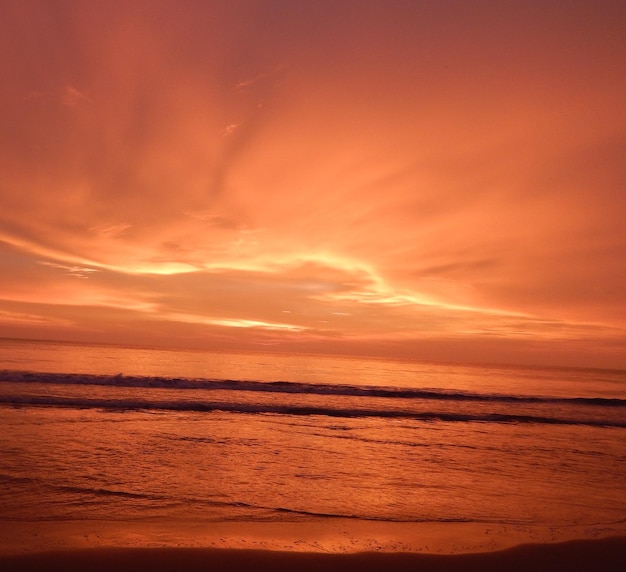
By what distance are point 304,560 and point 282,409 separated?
17247mm

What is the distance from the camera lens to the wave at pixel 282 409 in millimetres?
20141

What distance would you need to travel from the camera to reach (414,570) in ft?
19.5

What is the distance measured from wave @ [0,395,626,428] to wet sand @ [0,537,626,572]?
14755 mm

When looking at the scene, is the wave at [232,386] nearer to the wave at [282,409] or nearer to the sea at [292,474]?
the wave at [282,409]

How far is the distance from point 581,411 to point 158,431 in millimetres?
25755

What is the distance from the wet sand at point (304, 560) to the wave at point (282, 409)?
1476cm

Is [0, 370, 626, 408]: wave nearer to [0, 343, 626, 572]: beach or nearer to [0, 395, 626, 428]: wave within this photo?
[0, 395, 626, 428]: wave

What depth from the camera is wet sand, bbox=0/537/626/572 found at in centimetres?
561

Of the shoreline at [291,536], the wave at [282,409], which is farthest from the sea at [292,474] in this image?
the wave at [282,409]

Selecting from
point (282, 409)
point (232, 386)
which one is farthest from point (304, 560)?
point (232, 386)

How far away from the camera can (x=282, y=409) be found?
23031 millimetres

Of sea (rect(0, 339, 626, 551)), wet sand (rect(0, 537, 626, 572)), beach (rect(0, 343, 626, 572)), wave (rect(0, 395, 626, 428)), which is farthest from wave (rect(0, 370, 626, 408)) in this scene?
wet sand (rect(0, 537, 626, 572))

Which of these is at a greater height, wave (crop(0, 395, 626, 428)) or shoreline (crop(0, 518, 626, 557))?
shoreline (crop(0, 518, 626, 557))

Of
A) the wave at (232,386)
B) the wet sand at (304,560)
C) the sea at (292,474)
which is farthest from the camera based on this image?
the wave at (232,386)
